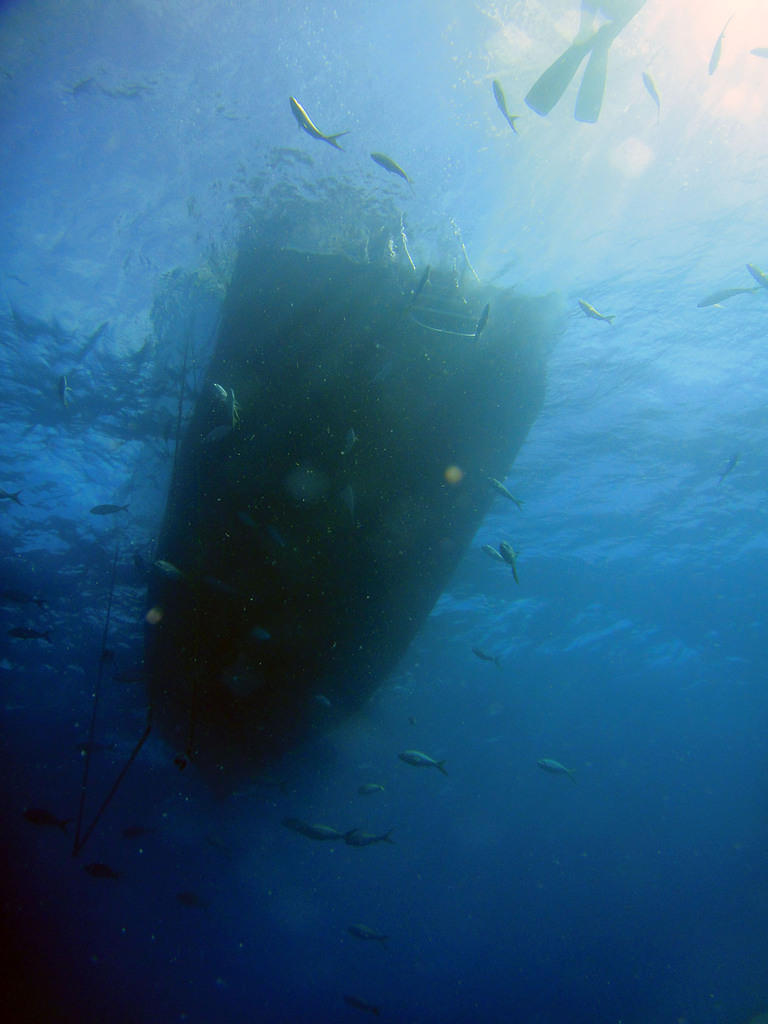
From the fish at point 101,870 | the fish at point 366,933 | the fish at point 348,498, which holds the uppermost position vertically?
the fish at point 348,498

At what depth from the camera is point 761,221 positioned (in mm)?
8555

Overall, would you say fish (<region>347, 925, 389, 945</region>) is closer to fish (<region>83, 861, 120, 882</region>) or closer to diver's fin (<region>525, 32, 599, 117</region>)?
fish (<region>83, 861, 120, 882</region>)

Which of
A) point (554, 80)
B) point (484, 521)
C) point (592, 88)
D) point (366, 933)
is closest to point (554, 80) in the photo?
point (554, 80)

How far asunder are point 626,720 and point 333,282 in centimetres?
4013

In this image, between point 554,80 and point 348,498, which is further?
point 348,498

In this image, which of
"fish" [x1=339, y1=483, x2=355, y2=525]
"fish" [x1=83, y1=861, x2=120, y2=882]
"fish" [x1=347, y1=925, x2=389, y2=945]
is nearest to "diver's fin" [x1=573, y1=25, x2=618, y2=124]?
"fish" [x1=339, y1=483, x2=355, y2=525]

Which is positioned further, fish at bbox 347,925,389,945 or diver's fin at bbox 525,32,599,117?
fish at bbox 347,925,389,945

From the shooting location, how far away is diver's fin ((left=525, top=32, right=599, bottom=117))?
4.25m

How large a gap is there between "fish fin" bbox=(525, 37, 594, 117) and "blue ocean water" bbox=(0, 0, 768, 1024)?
2.49 m

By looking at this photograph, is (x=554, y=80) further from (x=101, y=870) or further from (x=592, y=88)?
(x=101, y=870)

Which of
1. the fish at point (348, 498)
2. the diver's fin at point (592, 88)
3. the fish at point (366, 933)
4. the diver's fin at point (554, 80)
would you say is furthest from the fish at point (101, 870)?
the diver's fin at point (592, 88)

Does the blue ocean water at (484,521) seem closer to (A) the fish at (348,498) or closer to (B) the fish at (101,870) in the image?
(A) the fish at (348,498)

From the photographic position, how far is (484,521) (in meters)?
15.2

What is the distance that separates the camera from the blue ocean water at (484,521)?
6773 mm
